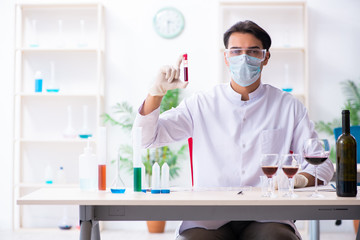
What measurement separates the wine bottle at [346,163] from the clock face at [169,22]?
10.8 feet

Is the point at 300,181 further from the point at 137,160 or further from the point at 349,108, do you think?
the point at 349,108

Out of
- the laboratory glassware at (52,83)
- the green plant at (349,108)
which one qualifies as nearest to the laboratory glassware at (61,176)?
the laboratory glassware at (52,83)

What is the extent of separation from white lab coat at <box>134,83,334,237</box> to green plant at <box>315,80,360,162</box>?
251cm

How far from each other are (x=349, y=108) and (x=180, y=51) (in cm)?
166

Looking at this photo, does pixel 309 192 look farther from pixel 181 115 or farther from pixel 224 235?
pixel 181 115

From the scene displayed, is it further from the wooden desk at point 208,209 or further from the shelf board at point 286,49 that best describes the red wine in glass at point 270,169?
the shelf board at point 286,49

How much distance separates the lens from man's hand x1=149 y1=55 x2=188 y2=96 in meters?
1.98

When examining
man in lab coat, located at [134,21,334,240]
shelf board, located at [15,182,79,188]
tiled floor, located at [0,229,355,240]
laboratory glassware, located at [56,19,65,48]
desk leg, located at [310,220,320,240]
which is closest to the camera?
man in lab coat, located at [134,21,334,240]

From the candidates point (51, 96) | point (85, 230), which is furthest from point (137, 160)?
point (51, 96)

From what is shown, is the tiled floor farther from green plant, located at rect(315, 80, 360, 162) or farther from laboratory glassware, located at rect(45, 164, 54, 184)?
green plant, located at rect(315, 80, 360, 162)

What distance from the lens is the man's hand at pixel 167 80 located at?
78.1 inches

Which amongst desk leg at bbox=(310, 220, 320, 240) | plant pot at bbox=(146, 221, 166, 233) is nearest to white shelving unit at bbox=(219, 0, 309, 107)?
plant pot at bbox=(146, 221, 166, 233)

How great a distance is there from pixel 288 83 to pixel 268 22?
0.62 meters

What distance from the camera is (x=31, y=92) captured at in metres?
4.89
